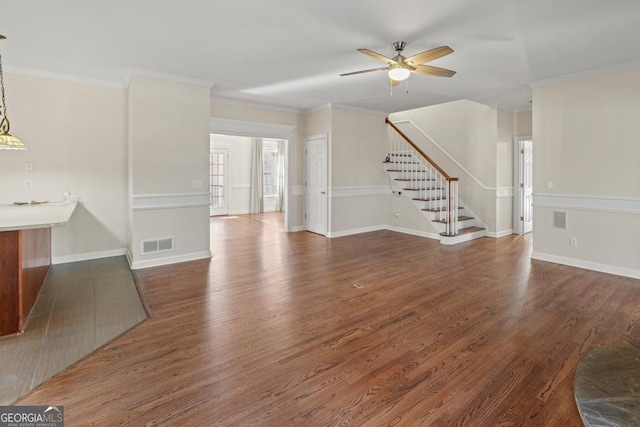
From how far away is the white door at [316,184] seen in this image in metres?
6.96

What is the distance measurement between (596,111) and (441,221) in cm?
301

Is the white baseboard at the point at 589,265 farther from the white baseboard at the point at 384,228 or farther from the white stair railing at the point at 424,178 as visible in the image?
the white baseboard at the point at 384,228

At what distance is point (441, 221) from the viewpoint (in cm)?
671

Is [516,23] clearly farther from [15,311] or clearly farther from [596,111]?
[15,311]

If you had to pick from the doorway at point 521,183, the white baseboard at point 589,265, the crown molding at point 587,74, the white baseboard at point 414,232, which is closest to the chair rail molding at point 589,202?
the white baseboard at point 589,265

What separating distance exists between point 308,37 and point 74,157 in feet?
12.6

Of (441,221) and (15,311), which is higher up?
(441,221)

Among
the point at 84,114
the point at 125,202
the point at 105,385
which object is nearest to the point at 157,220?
the point at 125,202

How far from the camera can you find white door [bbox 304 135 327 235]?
6957mm

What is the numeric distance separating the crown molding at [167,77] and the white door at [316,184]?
2.67 metres

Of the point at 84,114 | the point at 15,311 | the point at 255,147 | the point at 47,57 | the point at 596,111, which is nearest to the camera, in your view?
the point at 15,311

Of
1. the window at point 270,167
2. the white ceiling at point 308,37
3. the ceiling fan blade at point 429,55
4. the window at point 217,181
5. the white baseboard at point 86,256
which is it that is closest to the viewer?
the white ceiling at point 308,37

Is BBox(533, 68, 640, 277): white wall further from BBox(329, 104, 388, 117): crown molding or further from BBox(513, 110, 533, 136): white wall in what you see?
BBox(329, 104, 388, 117): crown molding

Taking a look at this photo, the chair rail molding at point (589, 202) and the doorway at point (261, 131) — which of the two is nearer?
the chair rail molding at point (589, 202)
